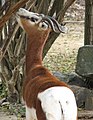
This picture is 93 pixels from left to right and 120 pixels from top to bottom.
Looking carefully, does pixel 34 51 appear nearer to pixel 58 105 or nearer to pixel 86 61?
pixel 58 105

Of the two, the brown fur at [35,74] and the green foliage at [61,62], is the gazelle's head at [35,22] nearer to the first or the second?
the brown fur at [35,74]

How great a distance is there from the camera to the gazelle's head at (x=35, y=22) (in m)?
3.47

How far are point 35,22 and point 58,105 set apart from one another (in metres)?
0.97

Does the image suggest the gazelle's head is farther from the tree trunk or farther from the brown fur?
the tree trunk

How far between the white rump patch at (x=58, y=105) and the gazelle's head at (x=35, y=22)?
30.8 inches

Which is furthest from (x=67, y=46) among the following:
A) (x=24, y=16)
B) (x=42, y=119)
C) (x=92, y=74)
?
(x=42, y=119)

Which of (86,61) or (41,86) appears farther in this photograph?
(86,61)

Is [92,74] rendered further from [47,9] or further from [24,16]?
[24,16]

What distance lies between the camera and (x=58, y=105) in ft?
9.09

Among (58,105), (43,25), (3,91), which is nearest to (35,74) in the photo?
(43,25)

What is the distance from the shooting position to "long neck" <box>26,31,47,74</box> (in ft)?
11.8

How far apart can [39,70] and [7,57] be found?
188 centimetres

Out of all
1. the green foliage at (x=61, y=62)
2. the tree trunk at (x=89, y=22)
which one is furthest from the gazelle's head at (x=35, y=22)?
the green foliage at (x=61, y=62)

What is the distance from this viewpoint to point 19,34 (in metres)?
5.09
